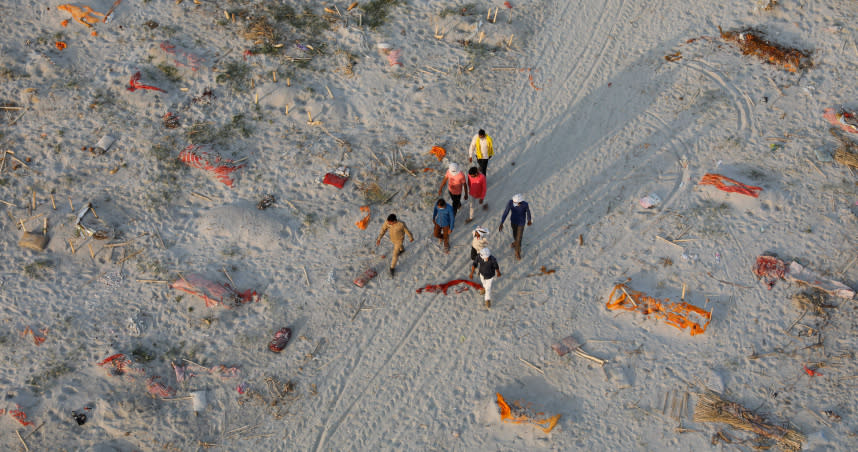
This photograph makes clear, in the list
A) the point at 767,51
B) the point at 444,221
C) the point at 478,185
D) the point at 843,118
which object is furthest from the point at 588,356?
the point at 767,51

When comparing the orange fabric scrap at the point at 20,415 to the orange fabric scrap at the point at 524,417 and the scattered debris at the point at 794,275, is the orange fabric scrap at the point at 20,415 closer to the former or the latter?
the orange fabric scrap at the point at 524,417

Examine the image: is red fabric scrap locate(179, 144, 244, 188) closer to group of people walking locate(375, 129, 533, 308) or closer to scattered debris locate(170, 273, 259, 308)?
scattered debris locate(170, 273, 259, 308)

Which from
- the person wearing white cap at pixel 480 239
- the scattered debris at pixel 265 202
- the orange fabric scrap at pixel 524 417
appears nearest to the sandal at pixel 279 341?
the scattered debris at pixel 265 202

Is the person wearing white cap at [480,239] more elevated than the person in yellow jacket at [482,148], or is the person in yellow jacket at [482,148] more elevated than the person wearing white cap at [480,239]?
the person in yellow jacket at [482,148]

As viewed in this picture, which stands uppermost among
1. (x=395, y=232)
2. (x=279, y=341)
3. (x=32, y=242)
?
(x=395, y=232)

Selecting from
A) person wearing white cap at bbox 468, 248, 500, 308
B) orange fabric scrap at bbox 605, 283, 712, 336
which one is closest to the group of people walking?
person wearing white cap at bbox 468, 248, 500, 308

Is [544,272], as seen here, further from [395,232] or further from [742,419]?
[742,419]

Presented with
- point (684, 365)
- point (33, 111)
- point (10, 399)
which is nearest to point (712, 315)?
point (684, 365)
